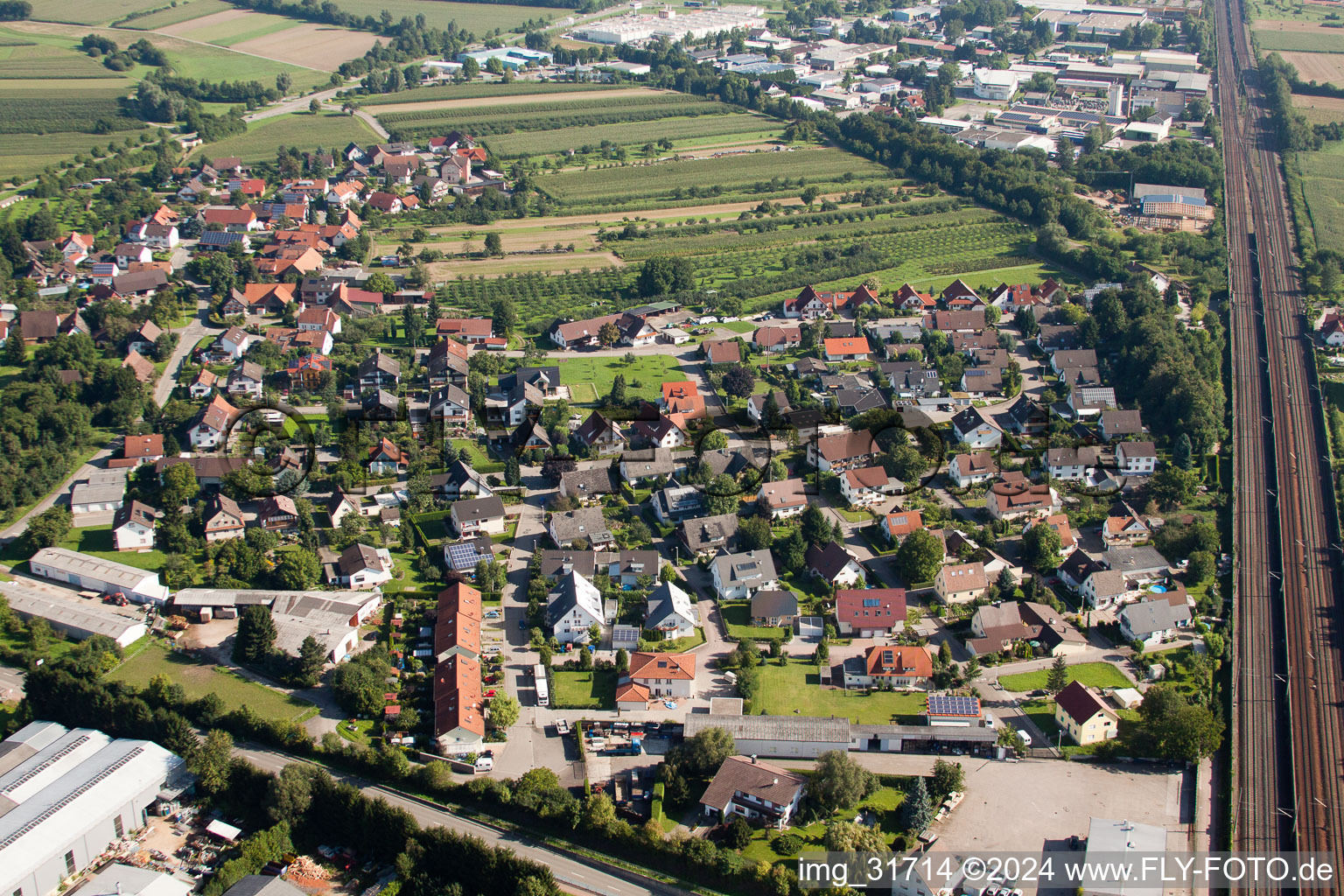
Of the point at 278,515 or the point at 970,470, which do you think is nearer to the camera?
the point at 278,515

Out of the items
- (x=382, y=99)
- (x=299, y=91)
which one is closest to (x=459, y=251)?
(x=382, y=99)

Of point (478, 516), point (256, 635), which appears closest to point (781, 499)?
point (478, 516)

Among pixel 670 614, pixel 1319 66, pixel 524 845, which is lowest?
pixel 524 845

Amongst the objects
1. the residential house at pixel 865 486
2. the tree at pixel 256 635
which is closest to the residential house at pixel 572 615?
the tree at pixel 256 635

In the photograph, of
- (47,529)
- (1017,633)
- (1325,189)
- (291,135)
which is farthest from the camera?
(291,135)

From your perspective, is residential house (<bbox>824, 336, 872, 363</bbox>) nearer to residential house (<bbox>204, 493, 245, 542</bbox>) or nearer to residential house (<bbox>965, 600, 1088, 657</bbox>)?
residential house (<bbox>965, 600, 1088, 657</bbox>)

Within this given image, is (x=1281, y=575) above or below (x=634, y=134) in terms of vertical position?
below

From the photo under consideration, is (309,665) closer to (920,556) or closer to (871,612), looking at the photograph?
(871,612)

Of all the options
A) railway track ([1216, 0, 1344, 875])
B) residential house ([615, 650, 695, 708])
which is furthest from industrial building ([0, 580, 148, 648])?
railway track ([1216, 0, 1344, 875])
